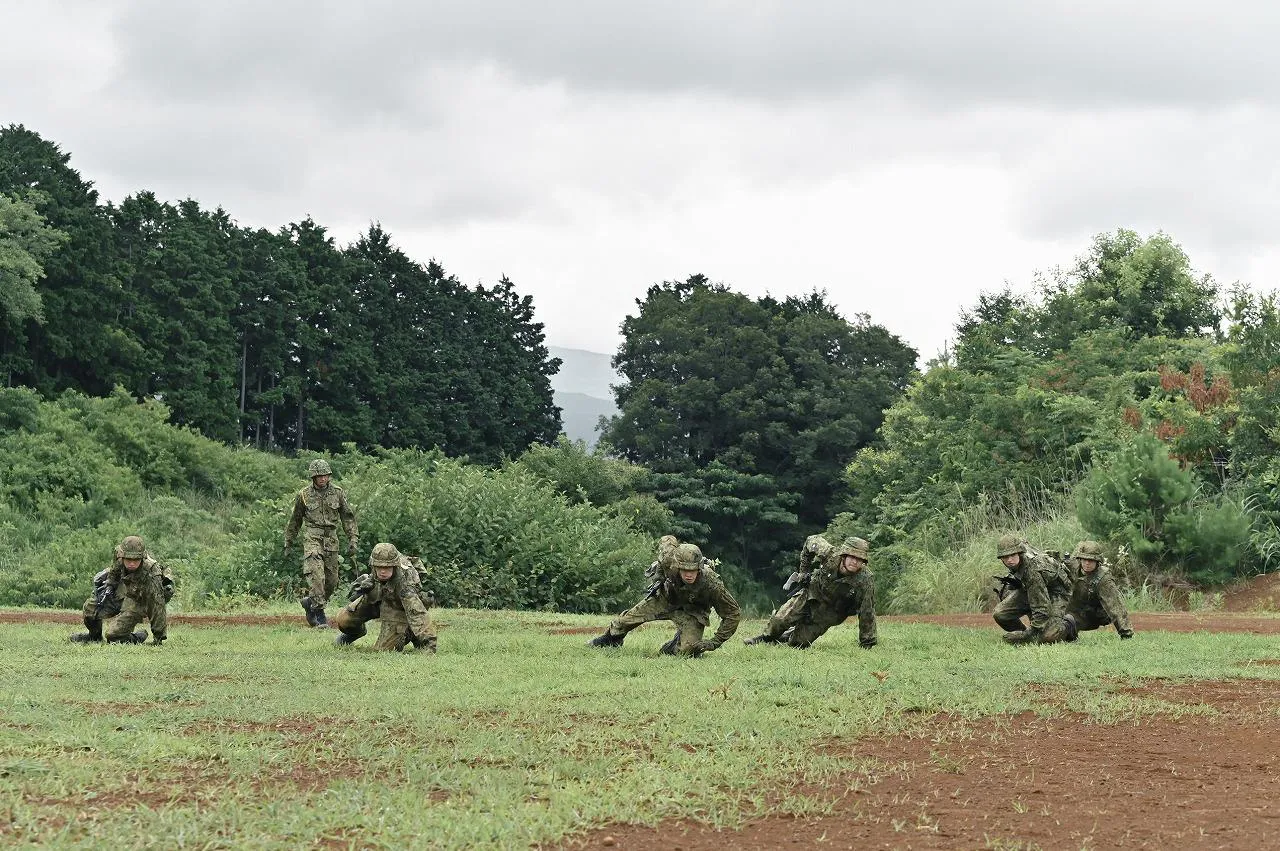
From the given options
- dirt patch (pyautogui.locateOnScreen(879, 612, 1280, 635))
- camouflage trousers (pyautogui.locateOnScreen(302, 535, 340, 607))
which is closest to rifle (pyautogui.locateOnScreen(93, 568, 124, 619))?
camouflage trousers (pyautogui.locateOnScreen(302, 535, 340, 607))

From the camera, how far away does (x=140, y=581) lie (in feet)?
51.5

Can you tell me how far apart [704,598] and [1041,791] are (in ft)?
22.5

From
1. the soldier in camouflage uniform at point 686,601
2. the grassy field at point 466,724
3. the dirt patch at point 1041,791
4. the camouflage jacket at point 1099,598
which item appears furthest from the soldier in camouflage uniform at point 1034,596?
the dirt patch at point 1041,791

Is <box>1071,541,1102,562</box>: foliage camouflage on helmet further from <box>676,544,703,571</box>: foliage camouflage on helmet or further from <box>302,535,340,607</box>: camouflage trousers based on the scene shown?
<box>302,535,340,607</box>: camouflage trousers

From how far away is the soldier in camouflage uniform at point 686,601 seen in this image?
14625mm

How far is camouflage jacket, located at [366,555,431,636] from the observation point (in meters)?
14.8

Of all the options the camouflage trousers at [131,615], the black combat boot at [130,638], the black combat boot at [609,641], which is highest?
the camouflage trousers at [131,615]

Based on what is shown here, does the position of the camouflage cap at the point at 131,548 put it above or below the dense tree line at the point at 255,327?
below

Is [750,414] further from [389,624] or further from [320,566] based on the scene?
[389,624]

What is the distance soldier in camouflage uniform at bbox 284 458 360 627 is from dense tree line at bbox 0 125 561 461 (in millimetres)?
28943

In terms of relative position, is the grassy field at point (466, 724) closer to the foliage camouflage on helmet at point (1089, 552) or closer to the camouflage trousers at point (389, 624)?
the camouflage trousers at point (389, 624)

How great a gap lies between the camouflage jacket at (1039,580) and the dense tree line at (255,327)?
3609 cm

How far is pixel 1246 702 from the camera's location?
11.8 m

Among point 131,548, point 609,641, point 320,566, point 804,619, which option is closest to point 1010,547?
point 804,619
